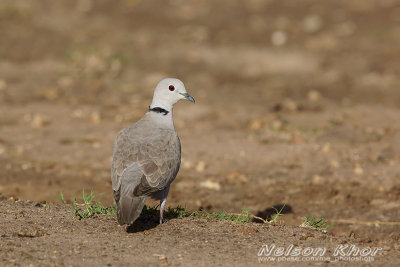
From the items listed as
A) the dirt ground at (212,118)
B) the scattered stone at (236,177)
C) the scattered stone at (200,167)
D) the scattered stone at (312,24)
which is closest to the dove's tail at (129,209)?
the dirt ground at (212,118)

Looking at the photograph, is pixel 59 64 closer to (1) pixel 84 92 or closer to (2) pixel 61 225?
(1) pixel 84 92

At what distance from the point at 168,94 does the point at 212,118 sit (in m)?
4.69

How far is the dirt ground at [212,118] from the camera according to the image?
18.6 feet

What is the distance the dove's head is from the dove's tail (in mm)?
1349

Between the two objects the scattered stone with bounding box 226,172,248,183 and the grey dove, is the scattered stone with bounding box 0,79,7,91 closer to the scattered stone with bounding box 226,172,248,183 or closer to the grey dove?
the scattered stone with bounding box 226,172,248,183

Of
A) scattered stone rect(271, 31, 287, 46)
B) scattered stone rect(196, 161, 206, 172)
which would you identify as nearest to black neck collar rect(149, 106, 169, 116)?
scattered stone rect(196, 161, 206, 172)

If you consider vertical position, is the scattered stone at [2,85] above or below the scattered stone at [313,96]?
above

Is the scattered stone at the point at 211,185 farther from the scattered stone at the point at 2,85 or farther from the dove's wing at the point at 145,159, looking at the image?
the scattered stone at the point at 2,85

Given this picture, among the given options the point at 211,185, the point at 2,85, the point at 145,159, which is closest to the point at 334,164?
the point at 211,185

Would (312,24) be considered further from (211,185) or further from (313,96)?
(211,185)

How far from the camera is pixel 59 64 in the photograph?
1410 cm

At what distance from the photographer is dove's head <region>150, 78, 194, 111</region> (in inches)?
259

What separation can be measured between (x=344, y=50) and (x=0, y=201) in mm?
10088

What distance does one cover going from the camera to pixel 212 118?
11258 mm
